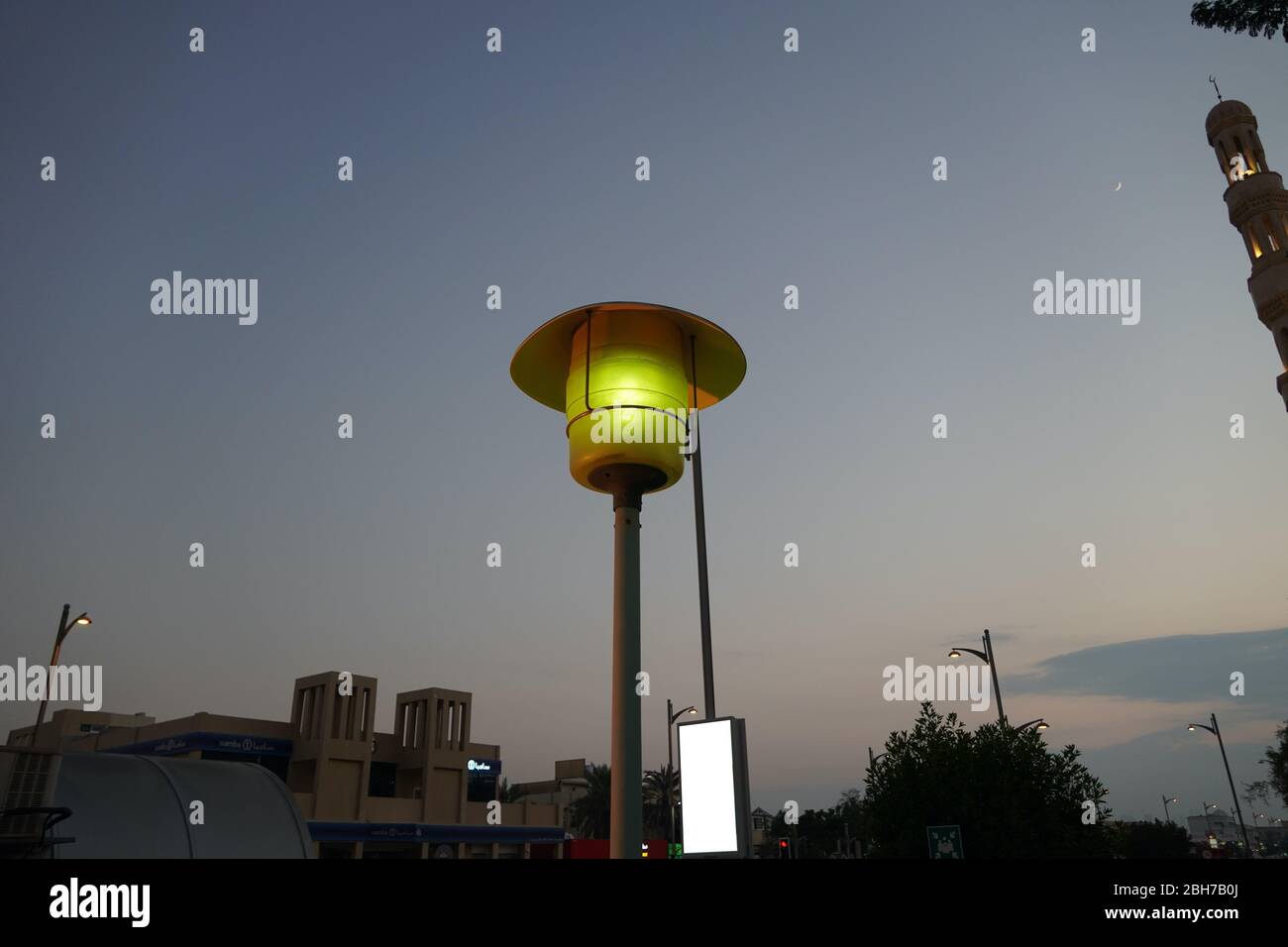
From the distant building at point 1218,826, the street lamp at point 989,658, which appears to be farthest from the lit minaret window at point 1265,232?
the distant building at point 1218,826

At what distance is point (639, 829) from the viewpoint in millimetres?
5168

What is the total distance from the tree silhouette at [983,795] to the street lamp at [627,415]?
23505 millimetres

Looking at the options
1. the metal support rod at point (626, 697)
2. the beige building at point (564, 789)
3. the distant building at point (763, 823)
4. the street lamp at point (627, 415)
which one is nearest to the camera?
the metal support rod at point (626, 697)

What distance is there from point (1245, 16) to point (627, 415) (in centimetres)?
892

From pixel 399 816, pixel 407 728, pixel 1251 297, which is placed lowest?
pixel 399 816

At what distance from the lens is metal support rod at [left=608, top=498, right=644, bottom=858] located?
17.2 ft

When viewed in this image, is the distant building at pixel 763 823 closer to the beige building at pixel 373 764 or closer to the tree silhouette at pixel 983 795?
the beige building at pixel 373 764

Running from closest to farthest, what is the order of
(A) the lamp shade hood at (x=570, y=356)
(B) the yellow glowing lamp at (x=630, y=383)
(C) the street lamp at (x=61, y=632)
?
(B) the yellow glowing lamp at (x=630, y=383), (A) the lamp shade hood at (x=570, y=356), (C) the street lamp at (x=61, y=632)

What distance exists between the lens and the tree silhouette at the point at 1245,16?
9250mm

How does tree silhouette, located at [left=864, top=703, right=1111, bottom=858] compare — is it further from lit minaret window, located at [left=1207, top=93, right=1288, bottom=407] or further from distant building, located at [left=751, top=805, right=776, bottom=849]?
distant building, located at [left=751, top=805, right=776, bottom=849]

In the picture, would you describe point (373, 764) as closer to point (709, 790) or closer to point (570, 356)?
point (570, 356)
